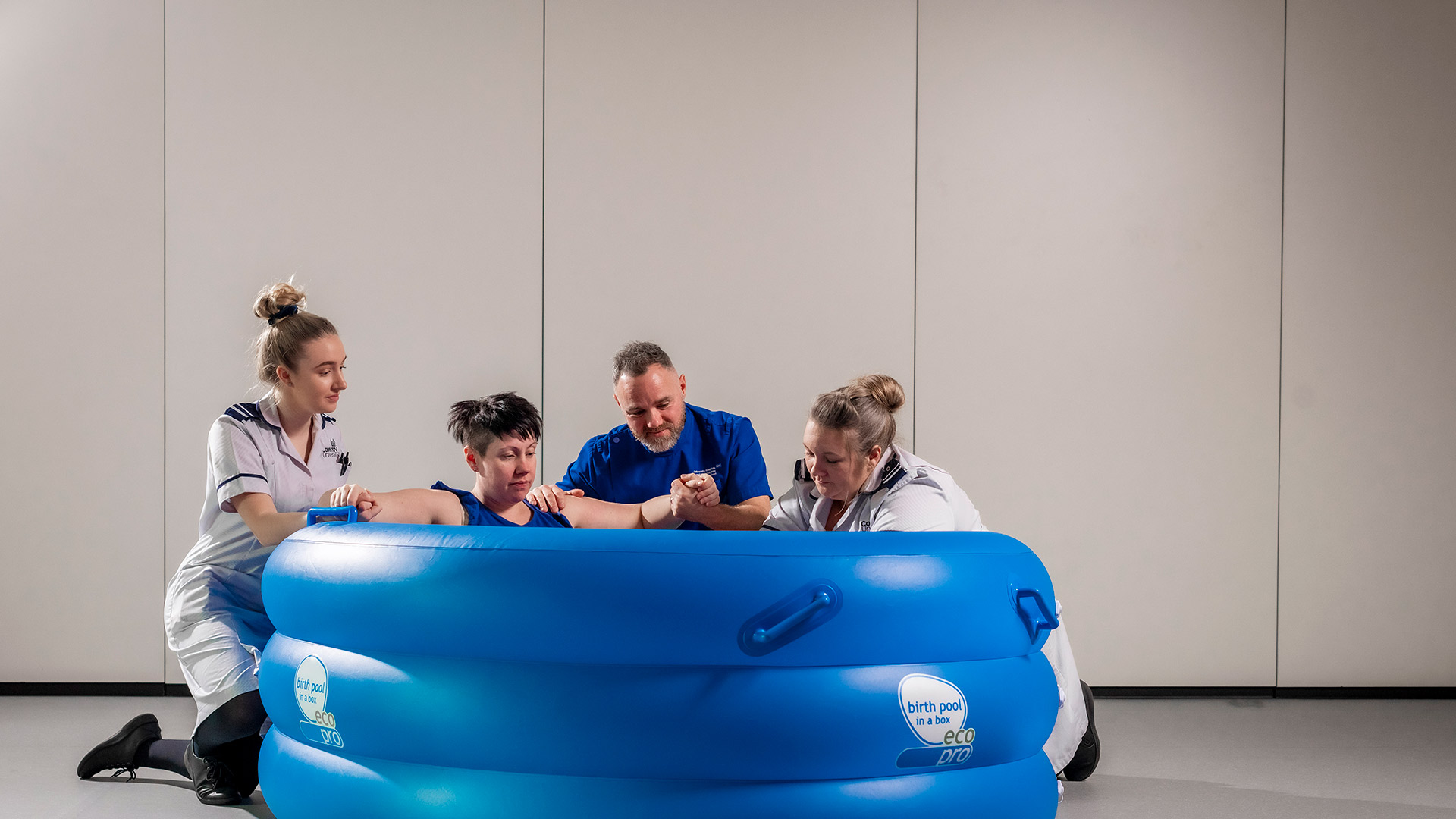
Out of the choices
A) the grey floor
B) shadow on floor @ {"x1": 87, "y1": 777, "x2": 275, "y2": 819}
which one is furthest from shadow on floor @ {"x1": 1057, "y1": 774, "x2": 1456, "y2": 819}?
shadow on floor @ {"x1": 87, "y1": 777, "x2": 275, "y2": 819}

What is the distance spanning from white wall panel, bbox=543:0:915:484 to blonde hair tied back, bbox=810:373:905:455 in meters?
1.34

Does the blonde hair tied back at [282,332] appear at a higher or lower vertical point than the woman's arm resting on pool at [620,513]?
higher

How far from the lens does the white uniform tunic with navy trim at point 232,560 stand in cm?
211

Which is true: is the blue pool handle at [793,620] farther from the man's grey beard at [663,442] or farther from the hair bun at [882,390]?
the man's grey beard at [663,442]

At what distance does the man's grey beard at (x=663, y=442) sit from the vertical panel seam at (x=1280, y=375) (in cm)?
220

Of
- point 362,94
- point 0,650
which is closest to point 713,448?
point 362,94

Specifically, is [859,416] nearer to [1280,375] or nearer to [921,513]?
[921,513]

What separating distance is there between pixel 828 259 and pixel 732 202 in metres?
0.39

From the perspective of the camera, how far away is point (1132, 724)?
119 inches

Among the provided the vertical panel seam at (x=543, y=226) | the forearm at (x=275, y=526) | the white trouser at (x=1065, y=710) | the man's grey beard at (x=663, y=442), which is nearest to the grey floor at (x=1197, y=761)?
the white trouser at (x=1065, y=710)

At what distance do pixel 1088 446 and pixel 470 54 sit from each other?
8.39 feet

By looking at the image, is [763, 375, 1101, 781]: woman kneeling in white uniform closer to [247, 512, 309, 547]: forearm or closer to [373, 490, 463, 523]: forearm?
[373, 490, 463, 523]: forearm

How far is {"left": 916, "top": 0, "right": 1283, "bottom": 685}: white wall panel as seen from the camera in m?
3.44

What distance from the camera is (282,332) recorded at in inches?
85.9
